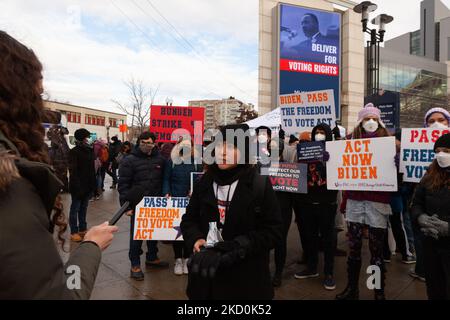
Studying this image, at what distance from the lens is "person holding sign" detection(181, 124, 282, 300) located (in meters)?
2.19

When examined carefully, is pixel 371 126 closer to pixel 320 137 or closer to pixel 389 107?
pixel 320 137

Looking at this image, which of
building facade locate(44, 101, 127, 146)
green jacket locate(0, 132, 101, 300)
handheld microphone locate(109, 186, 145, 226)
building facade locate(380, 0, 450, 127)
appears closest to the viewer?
green jacket locate(0, 132, 101, 300)

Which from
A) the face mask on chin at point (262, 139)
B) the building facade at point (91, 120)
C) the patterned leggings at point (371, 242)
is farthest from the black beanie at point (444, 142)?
the building facade at point (91, 120)

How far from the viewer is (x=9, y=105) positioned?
1.11 meters

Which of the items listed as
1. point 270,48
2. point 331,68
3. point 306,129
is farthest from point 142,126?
point 306,129

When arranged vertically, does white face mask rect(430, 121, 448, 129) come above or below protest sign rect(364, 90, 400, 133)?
below

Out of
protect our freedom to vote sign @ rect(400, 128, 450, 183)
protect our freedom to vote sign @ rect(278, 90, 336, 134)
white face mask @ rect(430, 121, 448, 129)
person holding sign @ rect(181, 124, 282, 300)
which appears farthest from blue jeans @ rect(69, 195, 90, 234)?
white face mask @ rect(430, 121, 448, 129)

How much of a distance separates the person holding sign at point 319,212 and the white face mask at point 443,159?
127cm

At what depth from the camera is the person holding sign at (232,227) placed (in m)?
2.19

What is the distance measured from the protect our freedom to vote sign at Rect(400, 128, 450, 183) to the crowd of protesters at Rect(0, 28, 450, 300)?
0.16m

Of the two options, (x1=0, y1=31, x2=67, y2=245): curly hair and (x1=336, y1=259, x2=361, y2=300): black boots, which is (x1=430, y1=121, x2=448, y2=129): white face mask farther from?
(x1=0, y1=31, x2=67, y2=245): curly hair

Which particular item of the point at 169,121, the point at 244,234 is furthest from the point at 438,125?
the point at 169,121

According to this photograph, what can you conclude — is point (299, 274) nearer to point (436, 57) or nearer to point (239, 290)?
point (239, 290)
